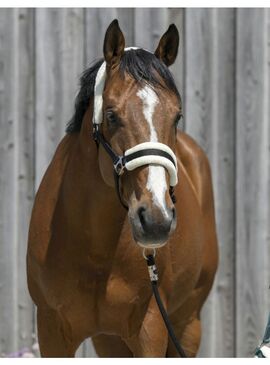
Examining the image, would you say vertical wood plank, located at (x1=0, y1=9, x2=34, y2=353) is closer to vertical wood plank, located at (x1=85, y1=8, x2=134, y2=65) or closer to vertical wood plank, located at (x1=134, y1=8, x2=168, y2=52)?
vertical wood plank, located at (x1=85, y1=8, x2=134, y2=65)

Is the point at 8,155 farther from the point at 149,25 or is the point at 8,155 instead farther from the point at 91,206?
the point at 91,206

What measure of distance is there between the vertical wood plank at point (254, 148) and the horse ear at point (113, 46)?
6.67 feet

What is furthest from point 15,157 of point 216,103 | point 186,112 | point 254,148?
point 254,148

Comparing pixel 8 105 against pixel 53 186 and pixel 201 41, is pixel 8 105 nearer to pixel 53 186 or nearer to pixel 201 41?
pixel 201 41

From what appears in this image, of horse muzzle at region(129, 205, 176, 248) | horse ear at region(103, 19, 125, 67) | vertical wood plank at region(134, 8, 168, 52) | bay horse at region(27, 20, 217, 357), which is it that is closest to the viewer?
horse muzzle at region(129, 205, 176, 248)

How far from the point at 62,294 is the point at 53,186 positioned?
0.44 metres

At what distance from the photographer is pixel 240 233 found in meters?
5.27

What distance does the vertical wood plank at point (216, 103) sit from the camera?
527 centimetres

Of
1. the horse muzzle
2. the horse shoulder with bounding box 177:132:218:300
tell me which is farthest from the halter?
the horse shoulder with bounding box 177:132:218:300

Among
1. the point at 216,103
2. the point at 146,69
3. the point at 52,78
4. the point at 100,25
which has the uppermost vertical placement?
the point at 100,25

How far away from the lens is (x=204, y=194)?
4656 mm

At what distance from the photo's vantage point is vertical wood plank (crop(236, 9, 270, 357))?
207 inches

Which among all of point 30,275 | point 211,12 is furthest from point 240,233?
point 30,275

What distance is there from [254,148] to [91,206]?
197cm
